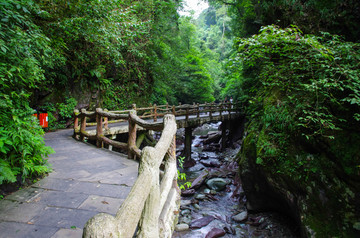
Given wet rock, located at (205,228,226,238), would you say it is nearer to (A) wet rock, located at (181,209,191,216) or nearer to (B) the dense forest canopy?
(A) wet rock, located at (181,209,191,216)

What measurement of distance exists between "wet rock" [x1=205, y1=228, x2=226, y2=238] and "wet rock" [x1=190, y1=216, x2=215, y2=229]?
18.3 inches

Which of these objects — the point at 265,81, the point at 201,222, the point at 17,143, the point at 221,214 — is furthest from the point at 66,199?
the point at 265,81

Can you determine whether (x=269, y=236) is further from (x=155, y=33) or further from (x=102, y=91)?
(x=155, y=33)

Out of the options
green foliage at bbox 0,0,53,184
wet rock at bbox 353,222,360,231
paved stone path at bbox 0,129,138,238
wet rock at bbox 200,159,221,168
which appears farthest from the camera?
wet rock at bbox 200,159,221,168

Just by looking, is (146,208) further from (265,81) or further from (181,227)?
(265,81)

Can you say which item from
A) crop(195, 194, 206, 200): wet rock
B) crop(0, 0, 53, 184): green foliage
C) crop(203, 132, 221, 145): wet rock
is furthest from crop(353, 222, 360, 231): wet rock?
crop(203, 132, 221, 145): wet rock

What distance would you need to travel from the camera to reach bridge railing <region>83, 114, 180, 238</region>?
3.37 feet

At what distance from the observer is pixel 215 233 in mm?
5457

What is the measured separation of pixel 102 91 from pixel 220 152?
996 cm

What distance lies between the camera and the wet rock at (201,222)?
5914 millimetres

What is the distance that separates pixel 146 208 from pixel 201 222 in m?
5.26

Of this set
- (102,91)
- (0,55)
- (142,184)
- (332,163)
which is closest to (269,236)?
(332,163)

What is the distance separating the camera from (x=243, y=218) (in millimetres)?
6227

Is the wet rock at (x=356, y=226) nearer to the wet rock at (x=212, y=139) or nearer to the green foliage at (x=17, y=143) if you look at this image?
the green foliage at (x=17, y=143)
